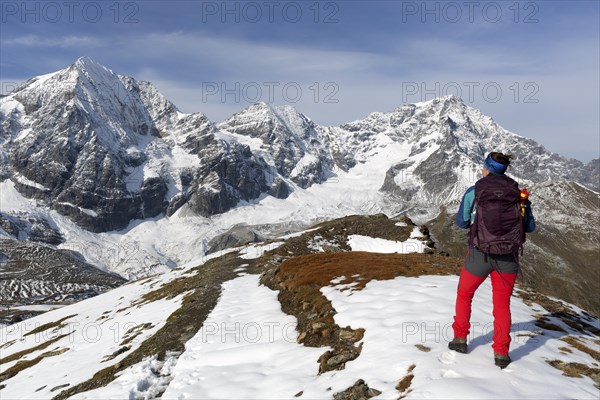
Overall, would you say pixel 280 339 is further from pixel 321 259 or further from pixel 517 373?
pixel 321 259

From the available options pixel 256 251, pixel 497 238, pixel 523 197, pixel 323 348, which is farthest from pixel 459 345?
pixel 256 251

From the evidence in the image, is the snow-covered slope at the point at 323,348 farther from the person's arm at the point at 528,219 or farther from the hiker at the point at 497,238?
the person's arm at the point at 528,219

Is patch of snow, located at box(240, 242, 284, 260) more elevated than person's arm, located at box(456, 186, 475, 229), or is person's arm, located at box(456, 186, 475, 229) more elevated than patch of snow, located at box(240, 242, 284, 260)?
person's arm, located at box(456, 186, 475, 229)

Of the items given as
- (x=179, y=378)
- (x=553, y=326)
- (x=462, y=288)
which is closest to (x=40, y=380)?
(x=179, y=378)

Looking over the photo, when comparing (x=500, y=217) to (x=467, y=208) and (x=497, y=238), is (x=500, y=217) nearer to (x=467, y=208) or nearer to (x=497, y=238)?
(x=497, y=238)

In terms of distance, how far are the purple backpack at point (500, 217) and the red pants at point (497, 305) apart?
34.5 inches

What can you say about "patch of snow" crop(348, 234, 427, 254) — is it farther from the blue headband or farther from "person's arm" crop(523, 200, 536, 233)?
the blue headband

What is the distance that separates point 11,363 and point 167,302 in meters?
11.3

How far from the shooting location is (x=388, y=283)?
955 inches

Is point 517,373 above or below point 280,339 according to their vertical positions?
above

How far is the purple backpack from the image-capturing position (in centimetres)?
1222

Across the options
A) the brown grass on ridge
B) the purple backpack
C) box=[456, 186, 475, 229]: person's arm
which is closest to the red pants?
the purple backpack

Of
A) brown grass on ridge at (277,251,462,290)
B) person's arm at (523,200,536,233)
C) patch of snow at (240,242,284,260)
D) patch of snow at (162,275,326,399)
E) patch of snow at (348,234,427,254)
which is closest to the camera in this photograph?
person's arm at (523,200,536,233)

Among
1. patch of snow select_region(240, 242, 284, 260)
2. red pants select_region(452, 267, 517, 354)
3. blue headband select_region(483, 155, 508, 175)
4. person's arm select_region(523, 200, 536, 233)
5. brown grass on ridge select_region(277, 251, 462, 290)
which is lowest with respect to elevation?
patch of snow select_region(240, 242, 284, 260)
